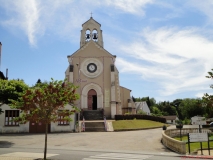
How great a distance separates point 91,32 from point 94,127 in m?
20.0

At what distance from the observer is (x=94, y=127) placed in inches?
1145

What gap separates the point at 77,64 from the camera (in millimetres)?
39781

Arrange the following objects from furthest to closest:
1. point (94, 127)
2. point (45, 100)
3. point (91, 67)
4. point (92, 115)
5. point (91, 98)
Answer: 1. point (91, 67)
2. point (91, 98)
3. point (92, 115)
4. point (94, 127)
5. point (45, 100)

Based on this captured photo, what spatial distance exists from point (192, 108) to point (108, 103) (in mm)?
49301

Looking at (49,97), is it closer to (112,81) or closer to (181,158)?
(181,158)

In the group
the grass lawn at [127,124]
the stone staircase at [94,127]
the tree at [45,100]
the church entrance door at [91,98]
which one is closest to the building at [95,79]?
the church entrance door at [91,98]

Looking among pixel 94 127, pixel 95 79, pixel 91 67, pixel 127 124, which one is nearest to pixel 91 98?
pixel 95 79

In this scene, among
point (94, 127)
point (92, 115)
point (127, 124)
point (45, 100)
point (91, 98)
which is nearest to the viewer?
point (45, 100)

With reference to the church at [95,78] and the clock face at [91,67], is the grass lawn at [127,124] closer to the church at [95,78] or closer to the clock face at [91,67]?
the church at [95,78]

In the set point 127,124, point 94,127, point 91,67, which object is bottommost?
point 94,127

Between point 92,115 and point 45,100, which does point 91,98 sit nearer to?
point 92,115

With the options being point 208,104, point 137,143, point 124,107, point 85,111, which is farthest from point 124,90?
point 208,104

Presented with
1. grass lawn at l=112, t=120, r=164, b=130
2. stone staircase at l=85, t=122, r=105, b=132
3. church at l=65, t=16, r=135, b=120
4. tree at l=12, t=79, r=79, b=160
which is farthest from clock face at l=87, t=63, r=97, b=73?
tree at l=12, t=79, r=79, b=160

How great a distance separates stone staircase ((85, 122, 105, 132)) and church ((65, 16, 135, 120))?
7.61m
